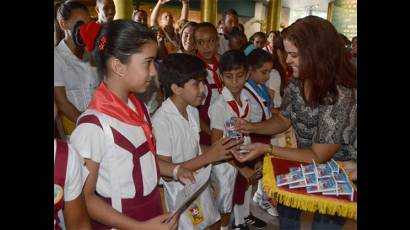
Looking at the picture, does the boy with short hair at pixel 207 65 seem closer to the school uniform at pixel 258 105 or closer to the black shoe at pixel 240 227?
the school uniform at pixel 258 105

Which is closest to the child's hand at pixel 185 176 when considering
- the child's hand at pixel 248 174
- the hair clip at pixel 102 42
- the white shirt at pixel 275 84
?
the hair clip at pixel 102 42

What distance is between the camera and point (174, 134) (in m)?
2.04

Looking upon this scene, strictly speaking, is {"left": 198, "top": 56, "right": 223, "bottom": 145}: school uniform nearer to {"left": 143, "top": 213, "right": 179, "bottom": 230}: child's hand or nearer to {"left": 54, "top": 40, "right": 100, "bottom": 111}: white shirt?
{"left": 54, "top": 40, "right": 100, "bottom": 111}: white shirt

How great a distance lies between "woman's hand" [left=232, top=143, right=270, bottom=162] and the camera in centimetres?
208

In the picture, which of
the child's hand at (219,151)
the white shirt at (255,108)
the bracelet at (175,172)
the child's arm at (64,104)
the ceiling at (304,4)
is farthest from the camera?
the ceiling at (304,4)

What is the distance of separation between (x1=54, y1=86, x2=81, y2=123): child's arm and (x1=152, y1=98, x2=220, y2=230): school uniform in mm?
671

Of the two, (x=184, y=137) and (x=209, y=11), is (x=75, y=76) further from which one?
(x=209, y=11)

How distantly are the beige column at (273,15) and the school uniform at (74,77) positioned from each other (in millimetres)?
10897

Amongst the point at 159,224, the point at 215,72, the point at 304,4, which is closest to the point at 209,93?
the point at 215,72

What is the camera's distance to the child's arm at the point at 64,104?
2398mm

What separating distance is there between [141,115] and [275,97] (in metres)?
2.50

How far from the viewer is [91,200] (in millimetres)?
1340
